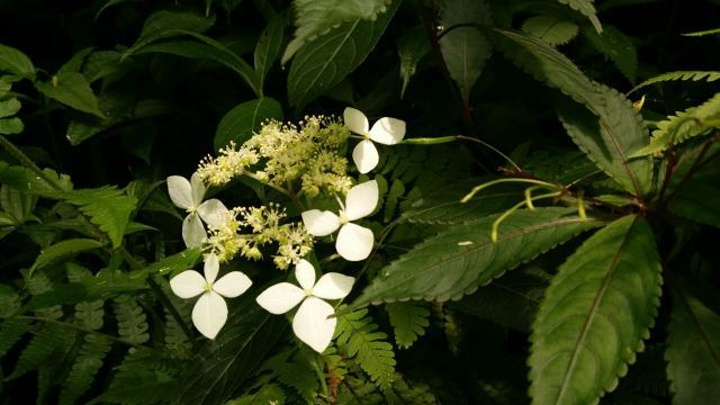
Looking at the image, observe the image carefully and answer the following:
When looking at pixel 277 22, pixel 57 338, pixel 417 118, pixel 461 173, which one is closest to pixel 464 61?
pixel 461 173

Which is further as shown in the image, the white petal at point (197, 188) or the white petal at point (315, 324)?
the white petal at point (197, 188)

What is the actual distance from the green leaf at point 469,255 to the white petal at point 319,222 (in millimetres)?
179

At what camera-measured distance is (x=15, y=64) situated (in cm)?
145

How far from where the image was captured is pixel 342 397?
1.01 meters

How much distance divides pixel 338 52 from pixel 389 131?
15cm

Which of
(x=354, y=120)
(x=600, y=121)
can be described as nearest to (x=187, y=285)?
(x=354, y=120)

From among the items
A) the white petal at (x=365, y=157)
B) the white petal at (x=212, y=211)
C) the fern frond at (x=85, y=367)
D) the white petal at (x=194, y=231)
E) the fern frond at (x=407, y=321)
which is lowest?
the fern frond at (x=85, y=367)

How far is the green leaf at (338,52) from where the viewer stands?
3.35 feet

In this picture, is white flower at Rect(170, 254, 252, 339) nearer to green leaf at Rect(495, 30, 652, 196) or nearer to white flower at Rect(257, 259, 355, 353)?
white flower at Rect(257, 259, 355, 353)

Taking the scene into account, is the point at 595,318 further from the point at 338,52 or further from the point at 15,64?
the point at 15,64

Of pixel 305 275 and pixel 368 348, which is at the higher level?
pixel 305 275

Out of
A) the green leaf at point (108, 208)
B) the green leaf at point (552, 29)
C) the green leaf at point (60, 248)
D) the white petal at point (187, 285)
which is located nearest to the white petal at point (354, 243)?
the white petal at point (187, 285)

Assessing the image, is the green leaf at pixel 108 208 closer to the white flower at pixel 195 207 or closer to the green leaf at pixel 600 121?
the white flower at pixel 195 207

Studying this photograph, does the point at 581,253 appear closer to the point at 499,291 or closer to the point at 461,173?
the point at 499,291
